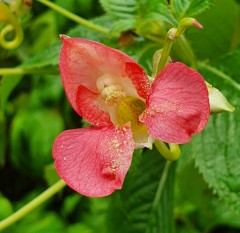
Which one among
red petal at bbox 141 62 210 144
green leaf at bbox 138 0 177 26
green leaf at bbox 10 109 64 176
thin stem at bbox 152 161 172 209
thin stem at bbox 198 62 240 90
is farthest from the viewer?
green leaf at bbox 10 109 64 176

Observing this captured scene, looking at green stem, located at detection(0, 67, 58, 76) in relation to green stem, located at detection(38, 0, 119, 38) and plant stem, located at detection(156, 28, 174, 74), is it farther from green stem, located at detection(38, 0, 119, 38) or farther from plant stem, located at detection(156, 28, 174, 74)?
plant stem, located at detection(156, 28, 174, 74)

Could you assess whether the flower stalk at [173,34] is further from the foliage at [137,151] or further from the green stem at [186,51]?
the green stem at [186,51]

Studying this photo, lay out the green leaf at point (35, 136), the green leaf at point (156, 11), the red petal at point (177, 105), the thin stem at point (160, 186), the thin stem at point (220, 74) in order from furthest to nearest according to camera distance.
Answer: the green leaf at point (35, 136) → the thin stem at point (160, 186) → the thin stem at point (220, 74) → the green leaf at point (156, 11) → the red petal at point (177, 105)

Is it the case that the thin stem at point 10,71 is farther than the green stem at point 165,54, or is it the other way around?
the thin stem at point 10,71

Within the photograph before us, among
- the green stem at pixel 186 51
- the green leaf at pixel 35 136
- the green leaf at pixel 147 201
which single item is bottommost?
the green leaf at pixel 35 136

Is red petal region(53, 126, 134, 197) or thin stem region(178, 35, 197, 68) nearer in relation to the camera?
red petal region(53, 126, 134, 197)

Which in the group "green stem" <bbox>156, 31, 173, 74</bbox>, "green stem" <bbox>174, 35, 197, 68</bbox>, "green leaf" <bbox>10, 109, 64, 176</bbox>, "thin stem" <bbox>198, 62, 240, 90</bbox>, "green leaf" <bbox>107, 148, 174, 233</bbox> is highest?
"green stem" <bbox>156, 31, 173, 74</bbox>

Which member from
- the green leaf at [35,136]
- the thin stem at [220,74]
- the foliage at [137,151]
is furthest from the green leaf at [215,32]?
the green leaf at [35,136]

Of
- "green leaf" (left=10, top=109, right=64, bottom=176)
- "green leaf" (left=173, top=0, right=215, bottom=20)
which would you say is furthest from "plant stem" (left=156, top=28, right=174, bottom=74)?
"green leaf" (left=10, top=109, right=64, bottom=176)
